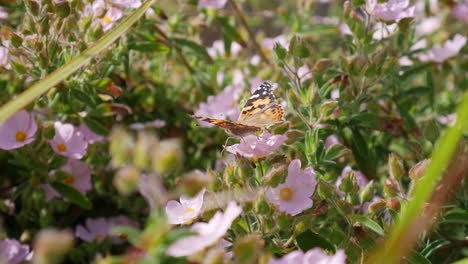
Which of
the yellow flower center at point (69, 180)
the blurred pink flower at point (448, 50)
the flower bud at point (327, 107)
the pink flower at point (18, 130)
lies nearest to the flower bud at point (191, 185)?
the flower bud at point (327, 107)

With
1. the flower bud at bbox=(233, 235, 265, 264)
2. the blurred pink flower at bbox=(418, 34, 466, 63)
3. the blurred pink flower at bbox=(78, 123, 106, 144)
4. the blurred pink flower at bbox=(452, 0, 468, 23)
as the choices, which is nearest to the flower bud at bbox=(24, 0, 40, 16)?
the blurred pink flower at bbox=(78, 123, 106, 144)

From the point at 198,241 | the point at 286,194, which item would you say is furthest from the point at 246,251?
the point at 286,194

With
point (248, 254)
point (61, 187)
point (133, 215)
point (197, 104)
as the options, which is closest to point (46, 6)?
point (61, 187)

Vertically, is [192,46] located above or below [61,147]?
above

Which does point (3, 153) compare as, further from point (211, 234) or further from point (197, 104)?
point (211, 234)

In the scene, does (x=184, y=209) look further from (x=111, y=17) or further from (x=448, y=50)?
(x=448, y=50)

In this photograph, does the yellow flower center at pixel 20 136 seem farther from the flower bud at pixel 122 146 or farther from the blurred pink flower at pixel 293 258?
the blurred pink flower at pixel 293 258

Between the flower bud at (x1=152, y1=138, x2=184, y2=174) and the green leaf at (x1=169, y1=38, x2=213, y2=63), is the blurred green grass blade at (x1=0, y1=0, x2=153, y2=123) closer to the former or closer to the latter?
the flower bud at (x1=152, y1=138, x2=184, y2=174)
